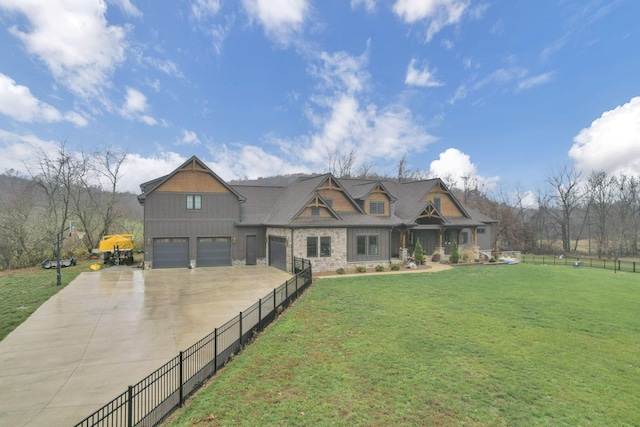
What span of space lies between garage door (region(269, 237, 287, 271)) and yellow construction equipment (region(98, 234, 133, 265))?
11256mm

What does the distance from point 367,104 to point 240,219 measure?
2033 cm

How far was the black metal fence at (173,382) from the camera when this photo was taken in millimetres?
5574

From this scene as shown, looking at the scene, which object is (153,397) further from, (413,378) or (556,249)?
(556,249)

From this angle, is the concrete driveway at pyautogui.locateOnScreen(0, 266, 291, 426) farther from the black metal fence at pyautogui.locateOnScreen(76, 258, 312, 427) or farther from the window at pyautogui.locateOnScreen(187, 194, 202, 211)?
the window at pyautogui.locateOnScreen(187, 194, 202, 211)

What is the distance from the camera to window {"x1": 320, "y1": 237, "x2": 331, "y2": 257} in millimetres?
22095

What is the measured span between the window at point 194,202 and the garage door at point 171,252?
2384mm

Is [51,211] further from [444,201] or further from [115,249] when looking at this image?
[444,201]

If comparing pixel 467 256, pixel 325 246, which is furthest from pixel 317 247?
pixel 467 256

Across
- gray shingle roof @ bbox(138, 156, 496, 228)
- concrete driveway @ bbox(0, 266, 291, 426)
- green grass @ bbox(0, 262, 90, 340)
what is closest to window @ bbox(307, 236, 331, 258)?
gray shingle roof @ bbox(138, 156, 496, 228)

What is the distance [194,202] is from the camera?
2464 centimetres

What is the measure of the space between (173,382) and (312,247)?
15182mm

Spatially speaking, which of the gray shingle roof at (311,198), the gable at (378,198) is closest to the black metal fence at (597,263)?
the gray shingle roof at (311,198)

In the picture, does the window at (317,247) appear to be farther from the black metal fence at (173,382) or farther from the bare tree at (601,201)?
the bare tree at (601,201)

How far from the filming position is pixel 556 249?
4466 centimetres
